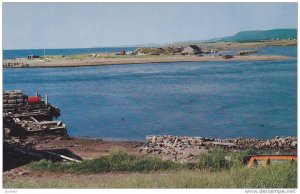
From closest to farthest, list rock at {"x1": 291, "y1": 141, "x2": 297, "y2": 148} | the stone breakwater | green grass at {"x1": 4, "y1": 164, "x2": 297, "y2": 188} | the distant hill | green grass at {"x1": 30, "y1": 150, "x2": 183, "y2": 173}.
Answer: green grass at {"x1": 4, "y1": 164, "x2": 297, "y2": 188}
green grass at {"x1": 30, "y1": 150, "x2": 183, "y2": 173}
the distant hill
rock at {"x1": 291, "y1": 141, "x2": 297, "y2": 148}
the stone breakwater

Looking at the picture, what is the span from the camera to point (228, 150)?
21.4 feet

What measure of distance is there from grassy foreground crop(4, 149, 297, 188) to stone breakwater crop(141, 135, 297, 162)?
295 mm

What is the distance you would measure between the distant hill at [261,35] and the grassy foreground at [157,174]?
1410 millimetres

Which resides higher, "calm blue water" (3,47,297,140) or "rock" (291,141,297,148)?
"calm blue water" (3,47,297,140)

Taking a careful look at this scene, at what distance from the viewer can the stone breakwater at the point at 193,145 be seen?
6.34 meters

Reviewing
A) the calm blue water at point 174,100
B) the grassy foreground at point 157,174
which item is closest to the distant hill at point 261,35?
the calm blue water at point 174,100

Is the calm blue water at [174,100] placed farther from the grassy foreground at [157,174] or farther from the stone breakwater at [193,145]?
the grassy foreground at [157,174]

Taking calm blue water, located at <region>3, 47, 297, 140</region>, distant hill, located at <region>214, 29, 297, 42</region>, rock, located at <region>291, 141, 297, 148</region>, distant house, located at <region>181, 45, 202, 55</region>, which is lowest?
rock, located at <region>291, 141, 297, 148</region>

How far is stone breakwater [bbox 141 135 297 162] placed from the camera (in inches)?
250

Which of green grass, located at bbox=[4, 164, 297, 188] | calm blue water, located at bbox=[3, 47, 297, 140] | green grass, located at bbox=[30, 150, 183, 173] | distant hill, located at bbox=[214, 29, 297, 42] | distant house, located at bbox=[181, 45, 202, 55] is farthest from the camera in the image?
distant house, located at bbox=[181, 45, 202, 55]

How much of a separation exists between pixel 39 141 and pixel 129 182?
2.11 m

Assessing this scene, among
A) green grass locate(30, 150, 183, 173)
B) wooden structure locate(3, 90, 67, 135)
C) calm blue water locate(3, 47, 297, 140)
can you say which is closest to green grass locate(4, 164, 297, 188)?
green grass locate(30, 150, 183, 173)

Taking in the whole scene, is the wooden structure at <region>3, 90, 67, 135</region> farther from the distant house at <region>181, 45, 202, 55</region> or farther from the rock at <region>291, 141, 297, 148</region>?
the rock at <region>291, 141, 297, 148</region>

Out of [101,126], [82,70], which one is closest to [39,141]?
[101,126]
